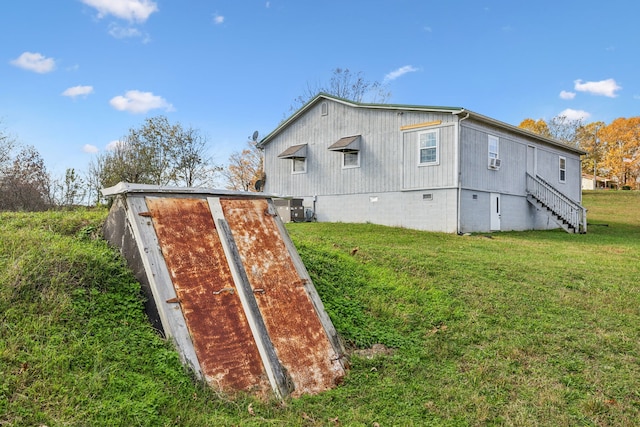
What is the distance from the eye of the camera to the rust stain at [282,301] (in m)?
3.71

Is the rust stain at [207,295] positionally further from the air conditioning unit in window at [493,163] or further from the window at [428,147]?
the air conditioning unit in window at [493,163]

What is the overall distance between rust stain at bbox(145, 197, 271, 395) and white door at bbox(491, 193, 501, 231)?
14.3 meters

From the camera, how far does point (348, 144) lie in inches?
658

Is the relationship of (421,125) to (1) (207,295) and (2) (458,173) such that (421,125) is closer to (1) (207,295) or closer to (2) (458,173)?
(2) (458,173)

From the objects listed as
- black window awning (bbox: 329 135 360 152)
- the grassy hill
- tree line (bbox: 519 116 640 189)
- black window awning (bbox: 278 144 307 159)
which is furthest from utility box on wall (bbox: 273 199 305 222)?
tree line (bbox: 519 116 640 189)

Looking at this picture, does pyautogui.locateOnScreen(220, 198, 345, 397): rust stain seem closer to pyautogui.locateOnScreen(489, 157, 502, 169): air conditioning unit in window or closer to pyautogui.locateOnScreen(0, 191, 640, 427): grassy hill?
pyautogui.locateOnScreen(0, 191, 640, 427): grassy hill

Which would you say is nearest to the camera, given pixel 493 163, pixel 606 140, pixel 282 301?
pixel 282 301

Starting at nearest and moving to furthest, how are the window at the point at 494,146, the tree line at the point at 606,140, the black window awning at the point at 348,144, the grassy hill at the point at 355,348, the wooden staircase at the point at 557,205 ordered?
the grassy hill at the point at 355,348, the window at the point at 494,146, the black window awning at the point at 348,144, the wooden staircase at the point at 557,205, the tree line at the point at 606,140

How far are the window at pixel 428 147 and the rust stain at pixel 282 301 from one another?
11381 millimetres

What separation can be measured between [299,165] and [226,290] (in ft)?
51.2

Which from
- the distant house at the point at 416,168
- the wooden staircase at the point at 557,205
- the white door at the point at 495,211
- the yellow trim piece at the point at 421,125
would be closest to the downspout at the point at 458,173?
the distant house at the point at 416,168

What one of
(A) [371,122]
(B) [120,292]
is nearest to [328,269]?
(B) [120,292]

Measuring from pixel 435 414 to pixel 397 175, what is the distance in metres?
13.2

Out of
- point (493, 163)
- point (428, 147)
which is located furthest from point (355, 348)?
point (493, 163)
